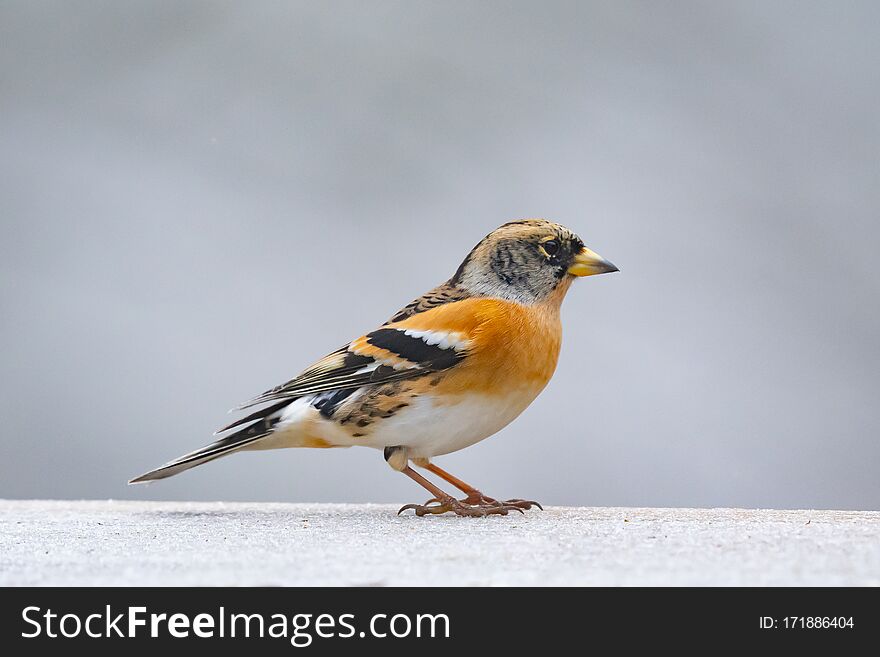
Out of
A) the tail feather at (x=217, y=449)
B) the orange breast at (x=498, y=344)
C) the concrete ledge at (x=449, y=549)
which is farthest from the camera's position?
the tail feather at (x=217, y=449)

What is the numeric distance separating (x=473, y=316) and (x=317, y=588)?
1.28 meters

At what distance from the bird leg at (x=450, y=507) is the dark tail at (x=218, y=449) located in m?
0.41

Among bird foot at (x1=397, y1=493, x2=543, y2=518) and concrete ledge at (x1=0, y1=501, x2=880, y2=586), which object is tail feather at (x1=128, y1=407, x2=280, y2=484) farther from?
bird foot at (x1=397, y1=493, x2=543, y2=518)

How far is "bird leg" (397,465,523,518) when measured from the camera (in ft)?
8.70

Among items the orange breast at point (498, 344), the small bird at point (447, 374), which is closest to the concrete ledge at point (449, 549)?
the small bird at point (447, 374)

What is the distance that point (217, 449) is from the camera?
9.23 feet

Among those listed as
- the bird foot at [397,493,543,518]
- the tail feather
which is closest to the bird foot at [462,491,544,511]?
the bird foot at [397,493,543,518]

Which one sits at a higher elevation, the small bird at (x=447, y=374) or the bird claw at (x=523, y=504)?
the small bird at (x=447, y=374)

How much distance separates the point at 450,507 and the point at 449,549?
813mm

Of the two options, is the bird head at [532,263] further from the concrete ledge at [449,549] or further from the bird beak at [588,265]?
the concrete ledge at [449,549]

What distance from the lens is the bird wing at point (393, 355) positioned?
→ 8.63 ft

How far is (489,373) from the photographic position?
2613 mm

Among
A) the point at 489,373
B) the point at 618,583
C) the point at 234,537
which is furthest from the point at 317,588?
the point at 489,373

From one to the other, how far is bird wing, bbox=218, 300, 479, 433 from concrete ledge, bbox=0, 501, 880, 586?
0.35 metres
